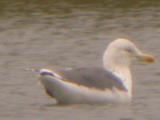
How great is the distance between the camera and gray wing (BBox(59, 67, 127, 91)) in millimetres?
14459

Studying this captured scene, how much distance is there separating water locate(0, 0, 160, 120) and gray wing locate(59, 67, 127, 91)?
30 cm

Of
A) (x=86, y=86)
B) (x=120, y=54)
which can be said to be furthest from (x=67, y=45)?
(x=86, y=86)

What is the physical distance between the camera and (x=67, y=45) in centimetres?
1975

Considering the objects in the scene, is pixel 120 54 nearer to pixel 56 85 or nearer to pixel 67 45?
pixel 56 85

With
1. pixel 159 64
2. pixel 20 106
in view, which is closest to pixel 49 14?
pixel 159 64

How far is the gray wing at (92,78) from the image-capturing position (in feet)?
47.4

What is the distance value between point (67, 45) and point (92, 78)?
17.0 ft

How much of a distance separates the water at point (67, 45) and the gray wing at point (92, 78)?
1.00ft

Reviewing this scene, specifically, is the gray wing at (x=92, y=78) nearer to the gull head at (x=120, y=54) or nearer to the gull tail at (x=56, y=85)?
the gull tail at (x=56, y=85)

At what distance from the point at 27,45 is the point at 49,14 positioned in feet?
11.6

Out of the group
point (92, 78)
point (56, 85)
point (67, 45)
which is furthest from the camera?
point (67, 45)

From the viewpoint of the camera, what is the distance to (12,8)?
23.8 m

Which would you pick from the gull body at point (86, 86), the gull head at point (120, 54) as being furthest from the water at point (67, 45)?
the gull head at point (120, 54)

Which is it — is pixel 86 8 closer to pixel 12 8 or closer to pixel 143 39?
pixel 12 8
